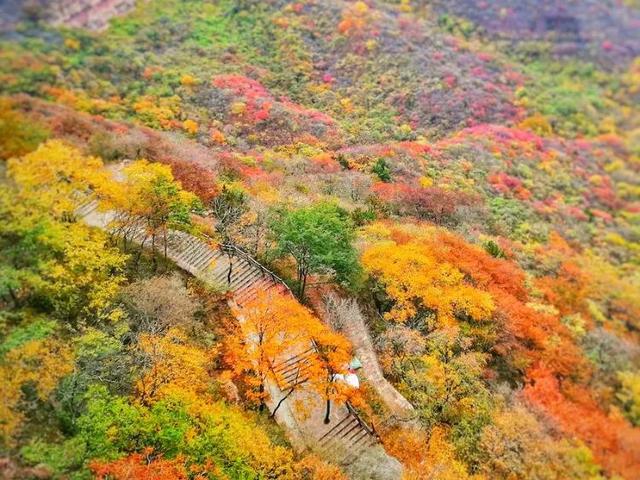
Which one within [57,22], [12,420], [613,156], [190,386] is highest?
[12,420]

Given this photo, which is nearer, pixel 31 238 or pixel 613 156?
pixel 31 238

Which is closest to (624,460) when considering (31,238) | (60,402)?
(60,402)

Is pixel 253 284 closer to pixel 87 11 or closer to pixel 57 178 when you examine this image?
pixel 57 178

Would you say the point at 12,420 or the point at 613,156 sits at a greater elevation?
the point at 12,420

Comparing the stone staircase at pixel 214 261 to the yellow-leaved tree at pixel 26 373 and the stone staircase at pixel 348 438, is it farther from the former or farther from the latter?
the yellow-leaved tree at pixel 26 373

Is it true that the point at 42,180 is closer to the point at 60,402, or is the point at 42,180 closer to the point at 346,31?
the point at 60,402

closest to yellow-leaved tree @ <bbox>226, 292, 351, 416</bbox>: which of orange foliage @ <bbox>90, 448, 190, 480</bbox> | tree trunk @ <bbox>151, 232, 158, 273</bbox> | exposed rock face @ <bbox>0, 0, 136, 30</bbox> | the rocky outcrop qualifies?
the rocky outcrop

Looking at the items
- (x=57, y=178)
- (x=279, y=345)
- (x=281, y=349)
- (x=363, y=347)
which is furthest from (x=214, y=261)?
(x=57, y=178)

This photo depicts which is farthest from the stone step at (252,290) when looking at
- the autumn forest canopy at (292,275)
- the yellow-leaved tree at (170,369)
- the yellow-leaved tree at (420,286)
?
the yellow-leaved tree at (420,286)
